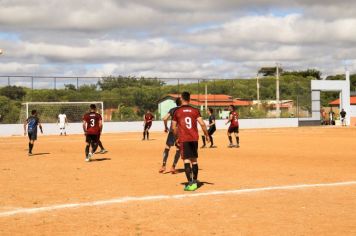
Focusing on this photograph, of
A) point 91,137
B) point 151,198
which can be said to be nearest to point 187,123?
point 151,198

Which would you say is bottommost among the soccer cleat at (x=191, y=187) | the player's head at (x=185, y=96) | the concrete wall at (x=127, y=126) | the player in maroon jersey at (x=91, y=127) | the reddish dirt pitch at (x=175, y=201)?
the reddish dirt pitch at (x=175, y=201)

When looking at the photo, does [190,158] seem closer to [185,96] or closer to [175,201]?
[185,96]

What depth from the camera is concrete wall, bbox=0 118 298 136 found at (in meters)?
40.8

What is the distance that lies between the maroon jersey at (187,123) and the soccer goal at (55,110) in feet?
109

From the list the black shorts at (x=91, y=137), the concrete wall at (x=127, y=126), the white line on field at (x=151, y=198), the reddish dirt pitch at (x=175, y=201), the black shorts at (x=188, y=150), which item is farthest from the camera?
the concrete wall at (x=127, y=126)

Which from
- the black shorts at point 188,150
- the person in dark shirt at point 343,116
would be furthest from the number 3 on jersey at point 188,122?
the person in dark shirt at point 343,116

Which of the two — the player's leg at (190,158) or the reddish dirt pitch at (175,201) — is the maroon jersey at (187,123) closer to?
the player's leg at (190,158)

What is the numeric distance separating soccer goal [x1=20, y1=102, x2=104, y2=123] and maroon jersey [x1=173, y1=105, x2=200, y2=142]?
33232 millimetres

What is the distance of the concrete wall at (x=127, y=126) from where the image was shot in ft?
Answer: 134

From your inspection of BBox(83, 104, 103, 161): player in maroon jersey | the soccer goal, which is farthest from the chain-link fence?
BBox(83, 104, 103, 161): player in maroon jersey

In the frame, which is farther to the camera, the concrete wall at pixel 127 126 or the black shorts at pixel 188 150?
the concrete wall at pixel 127 126

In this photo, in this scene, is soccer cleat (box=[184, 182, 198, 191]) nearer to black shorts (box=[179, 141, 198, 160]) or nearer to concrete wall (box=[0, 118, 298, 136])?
black shorts (box=[179, 141, 198, 160])

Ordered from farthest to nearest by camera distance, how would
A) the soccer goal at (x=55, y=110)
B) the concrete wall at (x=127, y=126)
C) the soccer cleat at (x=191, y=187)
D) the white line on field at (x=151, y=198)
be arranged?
the soccer goal at (x=55, y=110)
the concrete wall at (x=127, y=126)
the soccer cleat at (x=191, y=187)
the white line on field at (x=151, y=198)

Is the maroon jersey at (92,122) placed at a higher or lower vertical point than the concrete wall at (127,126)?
higher
